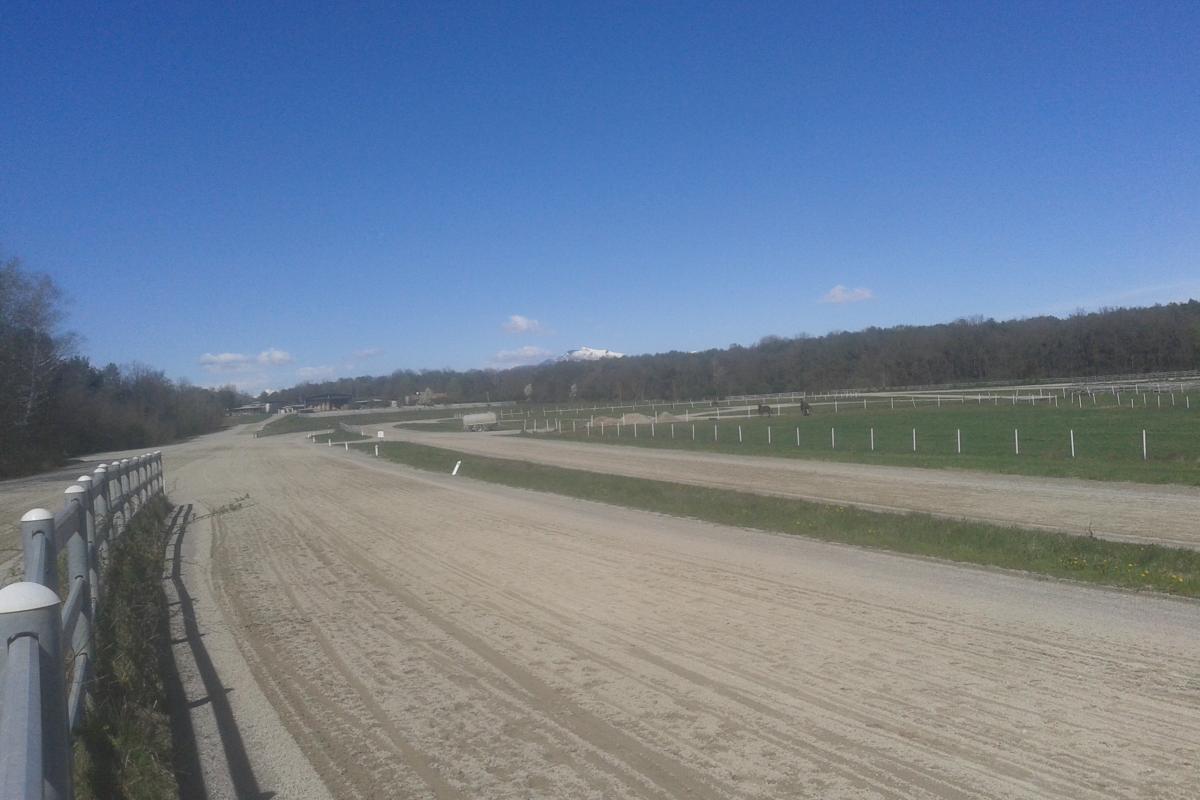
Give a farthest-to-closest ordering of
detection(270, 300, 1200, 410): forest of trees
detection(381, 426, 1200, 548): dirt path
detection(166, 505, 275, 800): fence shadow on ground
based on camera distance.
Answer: detection(270, 300, 1200, 410): forest of trees, detection(381, 426, 1200, 548): dirt path, detection(166, 505, 275, 800): fence shadow on ground

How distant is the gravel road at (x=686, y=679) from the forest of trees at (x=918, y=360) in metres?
82.0

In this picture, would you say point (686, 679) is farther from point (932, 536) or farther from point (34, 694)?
point (932, 536)

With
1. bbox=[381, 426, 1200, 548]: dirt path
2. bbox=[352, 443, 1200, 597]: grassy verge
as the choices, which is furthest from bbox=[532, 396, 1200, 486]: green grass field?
bbox=[352, 443, 1200, 597]: grassy verge

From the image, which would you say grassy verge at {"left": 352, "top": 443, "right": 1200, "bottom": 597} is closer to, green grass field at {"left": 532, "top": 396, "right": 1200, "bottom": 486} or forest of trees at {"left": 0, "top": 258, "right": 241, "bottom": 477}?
green grass field at {"left": 532, "top": 396, "right": 1200, "bottom": 486}

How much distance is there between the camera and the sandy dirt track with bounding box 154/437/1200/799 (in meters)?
5.85

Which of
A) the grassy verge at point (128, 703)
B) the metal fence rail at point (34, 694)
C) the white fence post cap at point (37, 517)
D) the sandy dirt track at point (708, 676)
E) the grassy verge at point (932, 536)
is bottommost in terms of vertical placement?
the grassy verge at point (932, 536)

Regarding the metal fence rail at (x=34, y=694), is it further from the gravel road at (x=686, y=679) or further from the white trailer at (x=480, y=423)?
the white trailer at (x=480, y=423)

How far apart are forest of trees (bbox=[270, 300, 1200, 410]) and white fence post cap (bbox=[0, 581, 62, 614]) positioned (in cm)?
9136

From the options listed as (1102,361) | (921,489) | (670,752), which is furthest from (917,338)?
(670,752)

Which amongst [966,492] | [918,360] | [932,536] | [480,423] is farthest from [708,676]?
[918,360]

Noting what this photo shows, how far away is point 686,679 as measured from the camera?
25.9 feet

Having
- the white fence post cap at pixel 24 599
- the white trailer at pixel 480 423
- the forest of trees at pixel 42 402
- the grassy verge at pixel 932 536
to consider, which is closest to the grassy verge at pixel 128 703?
the white fence post cap at pixel 24 599

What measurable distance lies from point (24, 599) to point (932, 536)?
14.9m

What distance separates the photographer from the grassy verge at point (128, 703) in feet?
17.8
